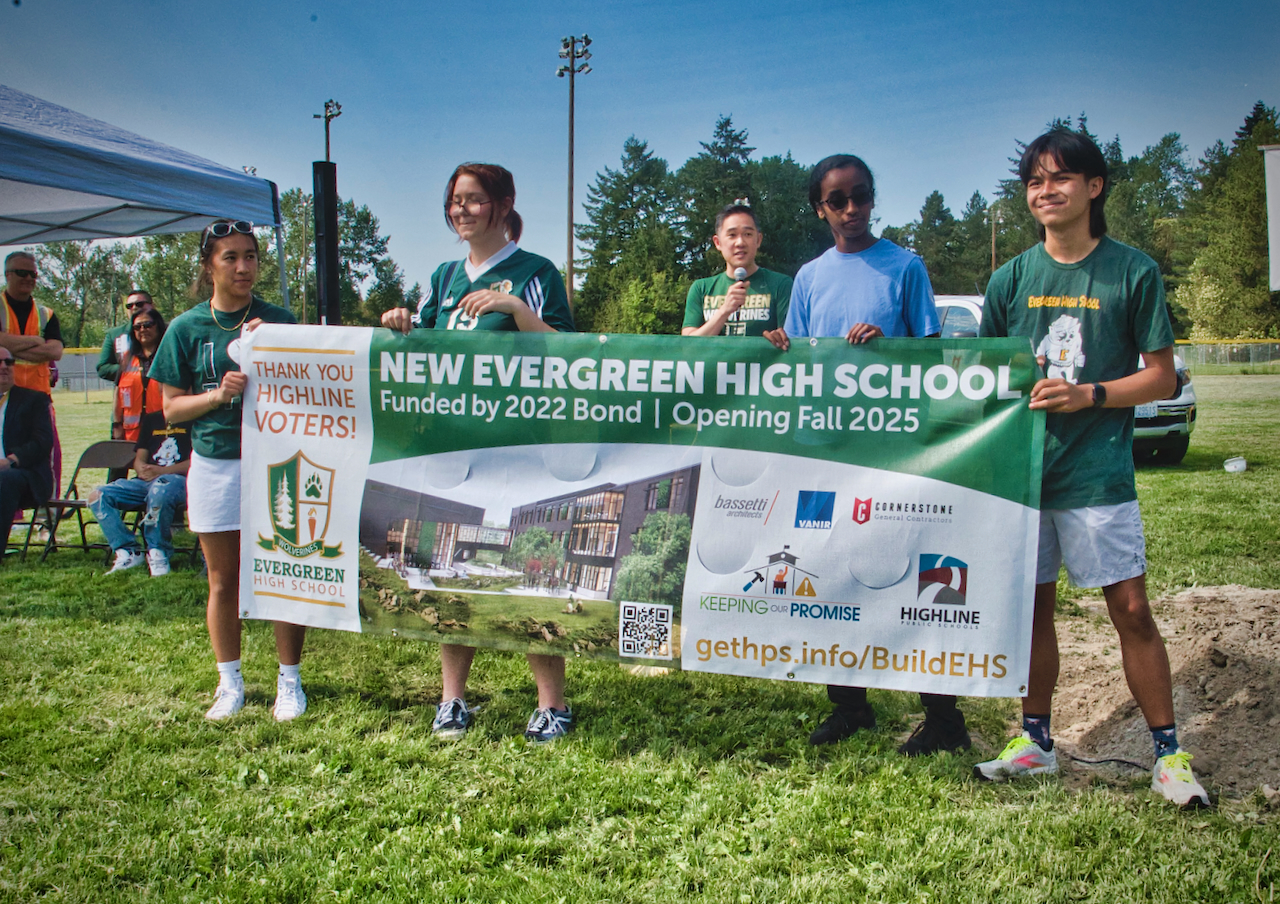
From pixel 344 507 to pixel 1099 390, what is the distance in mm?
2763

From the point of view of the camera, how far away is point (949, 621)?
110 inches

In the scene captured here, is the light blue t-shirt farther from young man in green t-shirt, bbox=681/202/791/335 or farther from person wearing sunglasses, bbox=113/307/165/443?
person wearing sunglasses, bbox=113/307/165/443

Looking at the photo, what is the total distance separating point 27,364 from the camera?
6660 mm

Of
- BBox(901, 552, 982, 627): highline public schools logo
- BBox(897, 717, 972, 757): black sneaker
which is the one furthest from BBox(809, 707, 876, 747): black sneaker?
BBox(901, 552, 982, 627): highline public schools logo

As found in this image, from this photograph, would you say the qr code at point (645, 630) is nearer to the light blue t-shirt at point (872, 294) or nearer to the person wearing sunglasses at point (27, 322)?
the light blue t-shirt at point (872, 294)

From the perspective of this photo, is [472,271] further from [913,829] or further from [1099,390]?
[913,829]

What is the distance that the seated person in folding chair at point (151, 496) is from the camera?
20.7 feet

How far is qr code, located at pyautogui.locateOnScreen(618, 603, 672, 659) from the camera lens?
3.01 meters

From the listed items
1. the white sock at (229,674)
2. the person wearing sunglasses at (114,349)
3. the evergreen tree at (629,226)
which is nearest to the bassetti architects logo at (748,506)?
the white sock at (229,674)

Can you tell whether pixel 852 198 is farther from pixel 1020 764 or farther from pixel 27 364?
pixel 27 364

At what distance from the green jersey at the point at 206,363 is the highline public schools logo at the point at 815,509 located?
234 cm

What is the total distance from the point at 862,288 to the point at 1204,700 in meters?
2.12

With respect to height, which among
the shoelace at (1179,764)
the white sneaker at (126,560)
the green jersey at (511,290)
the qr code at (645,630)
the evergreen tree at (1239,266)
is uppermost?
the evergreen tree at (1239,266)

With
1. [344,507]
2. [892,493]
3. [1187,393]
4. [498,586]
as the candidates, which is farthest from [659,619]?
[1187,393]
